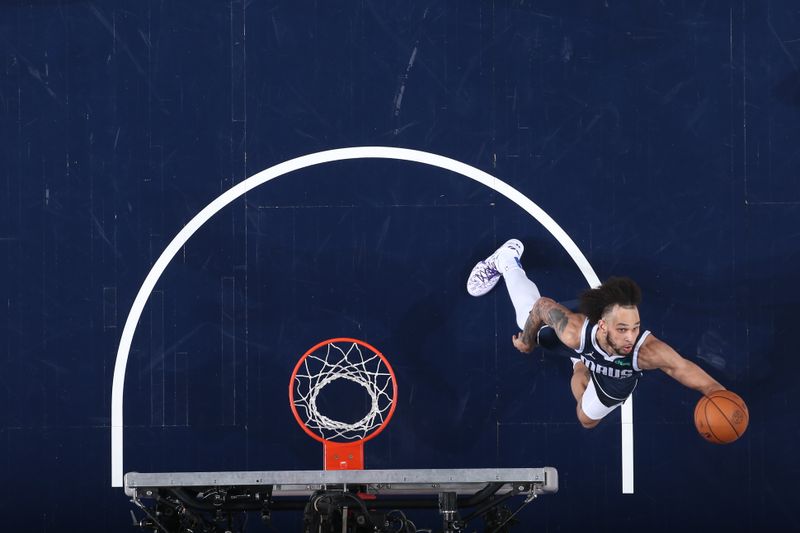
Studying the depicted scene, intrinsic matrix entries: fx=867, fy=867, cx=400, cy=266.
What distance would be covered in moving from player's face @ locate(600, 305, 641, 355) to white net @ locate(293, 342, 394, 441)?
7.32ft

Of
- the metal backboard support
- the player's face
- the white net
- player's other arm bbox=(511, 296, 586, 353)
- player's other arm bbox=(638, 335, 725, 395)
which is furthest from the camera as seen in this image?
the white net

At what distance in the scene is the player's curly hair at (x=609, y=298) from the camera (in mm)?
7516

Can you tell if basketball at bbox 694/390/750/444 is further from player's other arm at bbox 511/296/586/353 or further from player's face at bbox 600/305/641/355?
player's other arm at bbox 511/296/586/353

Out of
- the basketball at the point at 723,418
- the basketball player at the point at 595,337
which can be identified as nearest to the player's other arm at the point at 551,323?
the basketball player at the point at 595,337

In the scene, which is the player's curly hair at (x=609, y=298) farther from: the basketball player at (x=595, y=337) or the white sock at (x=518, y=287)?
the white sock at (x=518, y=287)

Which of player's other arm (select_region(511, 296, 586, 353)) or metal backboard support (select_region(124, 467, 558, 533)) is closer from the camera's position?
metal backboard support (select_region(124, 467, 558, 533))

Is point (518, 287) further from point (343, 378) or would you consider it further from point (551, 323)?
point (343, 378)

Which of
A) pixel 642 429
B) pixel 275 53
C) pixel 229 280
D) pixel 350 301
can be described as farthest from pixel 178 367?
pixel 642 429

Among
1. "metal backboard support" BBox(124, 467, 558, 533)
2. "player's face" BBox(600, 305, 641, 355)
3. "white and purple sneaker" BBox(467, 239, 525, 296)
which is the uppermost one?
"white and purple sneaker" BBox(467, 239, 525, 296)

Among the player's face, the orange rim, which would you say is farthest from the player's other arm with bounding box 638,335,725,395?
the orange rim

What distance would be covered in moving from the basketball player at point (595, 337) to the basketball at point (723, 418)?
25cm

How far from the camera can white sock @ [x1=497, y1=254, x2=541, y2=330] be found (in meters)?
8.38

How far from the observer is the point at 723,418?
7031 mm

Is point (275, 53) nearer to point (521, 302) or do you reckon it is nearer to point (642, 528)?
point (521, 302)
